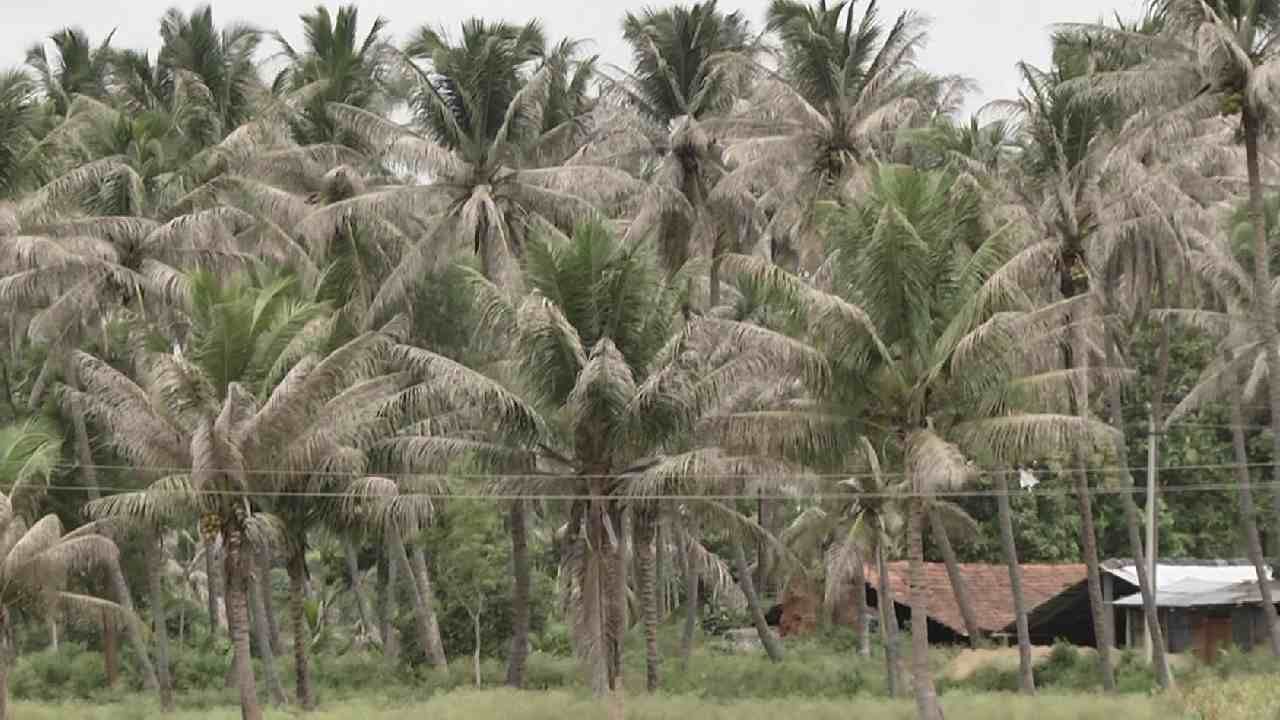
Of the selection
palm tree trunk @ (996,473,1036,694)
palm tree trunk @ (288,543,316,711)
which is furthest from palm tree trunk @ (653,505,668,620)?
palm tree trunk @ (288,543,316,711)

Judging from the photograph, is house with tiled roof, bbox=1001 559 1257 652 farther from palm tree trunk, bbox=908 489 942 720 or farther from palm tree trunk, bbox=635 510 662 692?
palm tree trunk, bbox=908 489 942 720

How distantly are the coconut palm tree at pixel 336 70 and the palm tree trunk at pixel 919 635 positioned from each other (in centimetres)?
2115

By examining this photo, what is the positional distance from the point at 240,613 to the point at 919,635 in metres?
11.5

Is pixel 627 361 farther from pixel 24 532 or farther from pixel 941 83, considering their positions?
pixel 941 83

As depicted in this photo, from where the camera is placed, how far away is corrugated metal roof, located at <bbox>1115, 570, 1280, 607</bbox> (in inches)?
1818

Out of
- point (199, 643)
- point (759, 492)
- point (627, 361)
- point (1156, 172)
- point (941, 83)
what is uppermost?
point (941, 83)

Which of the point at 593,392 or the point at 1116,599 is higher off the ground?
the point at 593,392

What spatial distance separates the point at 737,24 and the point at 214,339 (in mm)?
18780

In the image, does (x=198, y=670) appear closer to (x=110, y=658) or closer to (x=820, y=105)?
(x=110, y=658)

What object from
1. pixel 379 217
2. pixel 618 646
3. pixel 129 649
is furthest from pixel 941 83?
pixel 129 649

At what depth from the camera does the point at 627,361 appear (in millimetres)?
32906

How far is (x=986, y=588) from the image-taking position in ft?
179

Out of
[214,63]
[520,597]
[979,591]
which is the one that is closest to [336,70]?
[214,63]

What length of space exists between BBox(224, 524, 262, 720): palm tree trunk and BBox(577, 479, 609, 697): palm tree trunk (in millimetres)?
5993
